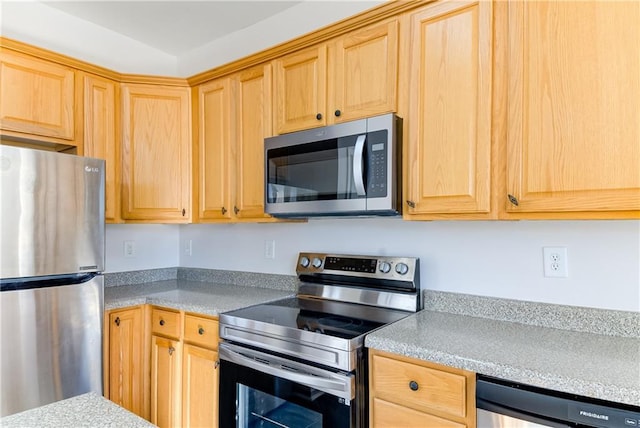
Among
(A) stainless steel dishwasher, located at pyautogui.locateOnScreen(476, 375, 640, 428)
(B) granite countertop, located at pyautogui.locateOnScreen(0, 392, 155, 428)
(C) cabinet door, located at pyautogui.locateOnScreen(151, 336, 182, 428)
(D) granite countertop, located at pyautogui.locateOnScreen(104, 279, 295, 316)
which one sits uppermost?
(B) granite countertop, located at pyautogui.locateOnScreen(0, 392, 155, 428)

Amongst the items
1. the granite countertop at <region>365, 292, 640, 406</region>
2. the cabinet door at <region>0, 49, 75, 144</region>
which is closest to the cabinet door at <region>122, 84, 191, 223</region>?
the cabinet door at <region>0, 49, 75, 144</region>

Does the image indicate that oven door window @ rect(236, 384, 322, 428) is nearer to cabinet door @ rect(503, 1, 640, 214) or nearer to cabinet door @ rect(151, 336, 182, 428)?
cabinet door @ rect(151, 336, 182, 428)

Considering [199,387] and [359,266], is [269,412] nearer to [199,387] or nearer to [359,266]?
[199,387]

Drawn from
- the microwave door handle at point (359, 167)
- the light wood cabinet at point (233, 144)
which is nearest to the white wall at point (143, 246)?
the light wood cabinet at point (233, 144)

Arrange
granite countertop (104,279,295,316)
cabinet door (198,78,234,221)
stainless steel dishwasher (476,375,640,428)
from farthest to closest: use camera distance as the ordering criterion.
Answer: cabinet door (198,78,234,221) < granite countertop (104,279,295,316) < stainless steel dishwasher (476,375,640,428)

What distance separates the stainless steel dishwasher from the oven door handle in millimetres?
452

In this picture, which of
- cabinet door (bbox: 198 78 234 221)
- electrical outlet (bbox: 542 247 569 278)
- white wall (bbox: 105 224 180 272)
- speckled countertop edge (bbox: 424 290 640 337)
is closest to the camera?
speckled countertop edge (bbox: 424 290 640 337)

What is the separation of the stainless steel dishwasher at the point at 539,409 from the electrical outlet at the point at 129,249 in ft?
7.71

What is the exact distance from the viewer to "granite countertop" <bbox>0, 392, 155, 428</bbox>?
76 cm

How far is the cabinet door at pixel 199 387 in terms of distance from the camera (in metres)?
1.84

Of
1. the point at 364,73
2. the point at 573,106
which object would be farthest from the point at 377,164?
the point at 573,106

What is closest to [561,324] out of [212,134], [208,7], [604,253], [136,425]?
[604,253]

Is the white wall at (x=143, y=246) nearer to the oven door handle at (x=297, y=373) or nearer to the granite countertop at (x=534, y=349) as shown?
the oven door handle at (x=297, y=373)

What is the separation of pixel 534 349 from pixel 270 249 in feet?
Answer: 5.24
